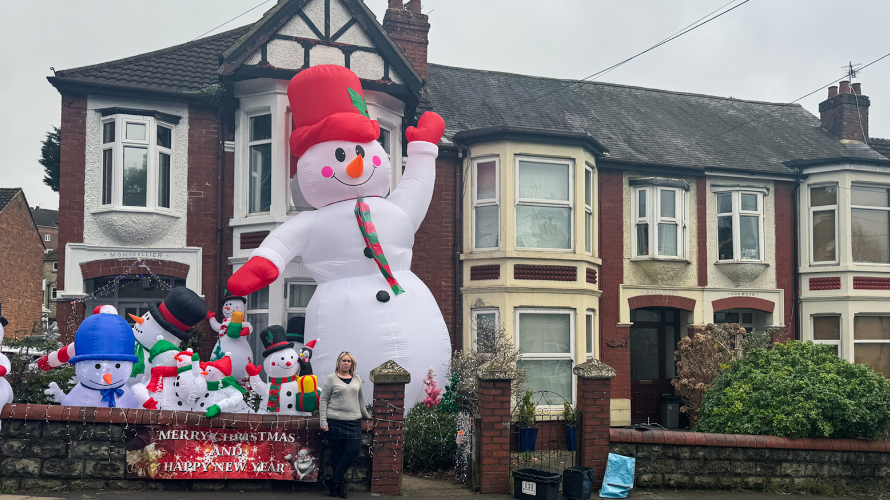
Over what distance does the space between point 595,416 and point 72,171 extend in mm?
9031

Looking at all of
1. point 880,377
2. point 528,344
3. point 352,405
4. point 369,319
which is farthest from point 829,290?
point 352,405

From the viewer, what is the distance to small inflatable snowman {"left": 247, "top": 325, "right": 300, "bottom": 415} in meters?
8.87

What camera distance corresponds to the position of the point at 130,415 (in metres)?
8.00

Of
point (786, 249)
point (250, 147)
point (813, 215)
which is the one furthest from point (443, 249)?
point (813, 215)

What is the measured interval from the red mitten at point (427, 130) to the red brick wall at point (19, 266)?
2241cm

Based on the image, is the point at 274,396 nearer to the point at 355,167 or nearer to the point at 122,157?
the point at 355,167

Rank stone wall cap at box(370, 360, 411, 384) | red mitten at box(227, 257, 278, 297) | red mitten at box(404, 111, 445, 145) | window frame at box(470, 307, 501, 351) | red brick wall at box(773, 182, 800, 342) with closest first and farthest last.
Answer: stone wall cap at box(370, 360, 411, 384)
red mitten at box(227, 257, 278, 297)
red mitten at box(404, 111, 445, 145)
window frame at box(470, 307, 501, 351)
red brick wall at box(773, 182, 800, 342)

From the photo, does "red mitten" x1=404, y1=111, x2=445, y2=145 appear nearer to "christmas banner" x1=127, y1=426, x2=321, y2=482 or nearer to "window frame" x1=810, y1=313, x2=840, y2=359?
"christmas banner" x1=127, y1=426, x2=321, y2=482

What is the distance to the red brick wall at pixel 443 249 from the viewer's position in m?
13.2

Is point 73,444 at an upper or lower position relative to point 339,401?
lower

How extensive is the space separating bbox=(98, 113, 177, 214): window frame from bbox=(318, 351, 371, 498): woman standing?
5764 millimetres

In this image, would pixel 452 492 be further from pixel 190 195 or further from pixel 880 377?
pixel 190 195

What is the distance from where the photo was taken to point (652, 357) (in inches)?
618

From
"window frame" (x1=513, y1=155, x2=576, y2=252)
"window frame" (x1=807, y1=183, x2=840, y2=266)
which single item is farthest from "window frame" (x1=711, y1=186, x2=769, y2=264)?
"window frame" (x1=513, y1=155, x2=576, y2=252)
